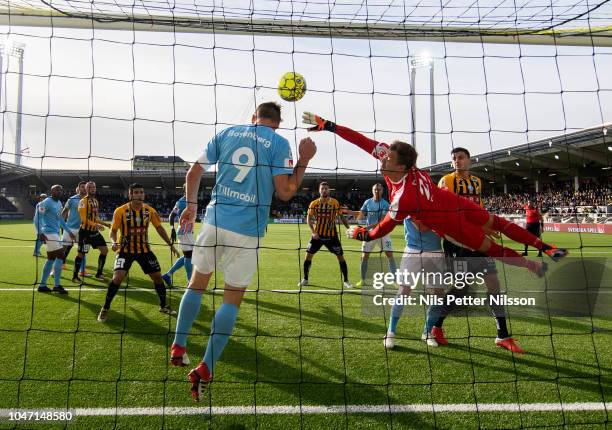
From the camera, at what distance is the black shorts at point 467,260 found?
14.0 feet

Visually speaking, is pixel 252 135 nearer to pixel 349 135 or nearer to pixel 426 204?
pixel 349 135

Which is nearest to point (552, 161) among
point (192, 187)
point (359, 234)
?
point (359, 234)

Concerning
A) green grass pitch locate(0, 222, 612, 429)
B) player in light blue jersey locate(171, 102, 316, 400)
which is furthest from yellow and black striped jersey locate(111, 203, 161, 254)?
player in light blue jersey locate(171, 102, 316, 400)

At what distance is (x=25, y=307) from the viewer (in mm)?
5637

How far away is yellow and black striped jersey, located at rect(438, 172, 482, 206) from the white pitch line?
223 cm

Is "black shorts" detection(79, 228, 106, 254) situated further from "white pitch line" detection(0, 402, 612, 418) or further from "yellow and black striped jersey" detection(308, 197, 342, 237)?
"white pitch line" detection(0, 402, 612, 418)

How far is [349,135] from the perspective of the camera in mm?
4164

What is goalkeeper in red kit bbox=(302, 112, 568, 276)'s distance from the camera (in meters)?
3.76

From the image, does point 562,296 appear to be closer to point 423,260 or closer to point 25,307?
point 423,260

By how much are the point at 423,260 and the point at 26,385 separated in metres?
3.83

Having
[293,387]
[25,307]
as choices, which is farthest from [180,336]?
[25,307]

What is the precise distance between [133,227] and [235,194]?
301 centimetres

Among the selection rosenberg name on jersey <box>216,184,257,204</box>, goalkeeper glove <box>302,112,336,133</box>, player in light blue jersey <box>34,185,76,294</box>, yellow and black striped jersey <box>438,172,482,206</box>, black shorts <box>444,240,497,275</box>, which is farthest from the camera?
player in light blue jersey <box>34,185,76,294</box>

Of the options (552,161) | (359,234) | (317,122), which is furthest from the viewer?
(552,161)
